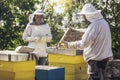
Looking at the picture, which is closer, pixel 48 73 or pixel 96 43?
pixel 96 43

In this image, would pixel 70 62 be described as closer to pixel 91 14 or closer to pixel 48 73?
pixel 48 73

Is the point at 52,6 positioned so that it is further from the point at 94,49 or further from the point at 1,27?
the point at 94,49

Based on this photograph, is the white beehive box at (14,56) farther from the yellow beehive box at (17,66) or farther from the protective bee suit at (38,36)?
the protective bee suit at (38,36)

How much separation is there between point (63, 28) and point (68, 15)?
2.13 feet

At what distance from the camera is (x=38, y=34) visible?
19.8 ft

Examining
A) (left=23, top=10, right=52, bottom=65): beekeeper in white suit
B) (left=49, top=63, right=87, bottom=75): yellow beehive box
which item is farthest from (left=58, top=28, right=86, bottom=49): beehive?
(left=49, top=63, right=87, bottom=75): yellow beehive box

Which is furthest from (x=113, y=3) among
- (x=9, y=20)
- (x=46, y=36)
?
(x=46, y=36)

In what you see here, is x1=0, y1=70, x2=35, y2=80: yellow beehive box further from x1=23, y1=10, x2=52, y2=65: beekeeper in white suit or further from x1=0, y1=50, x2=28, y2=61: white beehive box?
x1=23, y1=10, x2=52, y2=65: beekeeper in white suit

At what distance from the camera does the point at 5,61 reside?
4.52 meters

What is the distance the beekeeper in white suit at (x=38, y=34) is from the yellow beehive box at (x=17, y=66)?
4.44 ft

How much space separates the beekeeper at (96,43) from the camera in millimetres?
4559

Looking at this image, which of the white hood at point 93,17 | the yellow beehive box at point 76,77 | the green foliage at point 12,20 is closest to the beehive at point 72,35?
the yellow beehive box at point 76,77

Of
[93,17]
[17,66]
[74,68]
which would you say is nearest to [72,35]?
[74,68]

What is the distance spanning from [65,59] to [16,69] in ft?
4.53
